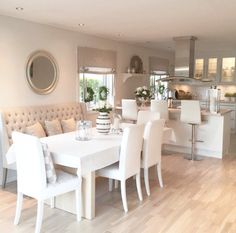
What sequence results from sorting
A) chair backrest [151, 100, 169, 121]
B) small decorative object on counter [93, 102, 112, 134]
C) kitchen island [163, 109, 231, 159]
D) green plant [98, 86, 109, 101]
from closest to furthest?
small decorative object on counter [93, 102, 112, 134], kitchen island [163, 109, 231, 159], chair backrest [151, 100, 169, 121], green plant [98, 86, 109, 101]

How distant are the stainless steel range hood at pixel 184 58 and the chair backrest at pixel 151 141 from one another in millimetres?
3183

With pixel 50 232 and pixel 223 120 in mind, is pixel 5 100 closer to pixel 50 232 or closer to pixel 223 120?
pixel 50 232

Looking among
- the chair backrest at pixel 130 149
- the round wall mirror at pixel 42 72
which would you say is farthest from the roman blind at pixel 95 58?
the chair backrest at pixel 130 149

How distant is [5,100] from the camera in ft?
14.7

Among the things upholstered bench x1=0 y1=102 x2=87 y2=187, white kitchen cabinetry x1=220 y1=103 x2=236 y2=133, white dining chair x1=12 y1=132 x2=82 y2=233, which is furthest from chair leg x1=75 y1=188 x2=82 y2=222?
white kitchen cabinetry x1=220 y1=103 x2=236 y2=133

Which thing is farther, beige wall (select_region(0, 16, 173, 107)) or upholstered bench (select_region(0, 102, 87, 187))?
beige wall (select_region(0, 16, 173, 107))

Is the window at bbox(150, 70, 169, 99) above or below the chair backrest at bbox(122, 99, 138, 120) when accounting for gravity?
above

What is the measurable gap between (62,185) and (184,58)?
4856 millimetres

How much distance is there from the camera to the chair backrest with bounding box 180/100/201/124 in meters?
5.31

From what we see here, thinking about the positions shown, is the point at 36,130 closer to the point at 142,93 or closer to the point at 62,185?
the point at 62,185

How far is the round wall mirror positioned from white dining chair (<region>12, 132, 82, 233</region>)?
231cm

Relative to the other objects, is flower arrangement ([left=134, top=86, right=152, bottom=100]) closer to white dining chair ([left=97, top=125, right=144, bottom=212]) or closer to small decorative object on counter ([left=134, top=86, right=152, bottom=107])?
small decorative object on counter ([left=134, top=86, right=152, bottom=107])

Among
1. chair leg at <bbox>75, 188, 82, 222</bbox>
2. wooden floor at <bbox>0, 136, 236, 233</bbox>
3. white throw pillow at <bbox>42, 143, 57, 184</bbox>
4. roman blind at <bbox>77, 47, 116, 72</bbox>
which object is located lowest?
wooden floor at <bbox>0, 136, 236, 233</bbox>

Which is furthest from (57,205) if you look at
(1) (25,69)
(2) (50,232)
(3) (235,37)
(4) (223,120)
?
(3) (235,37)
